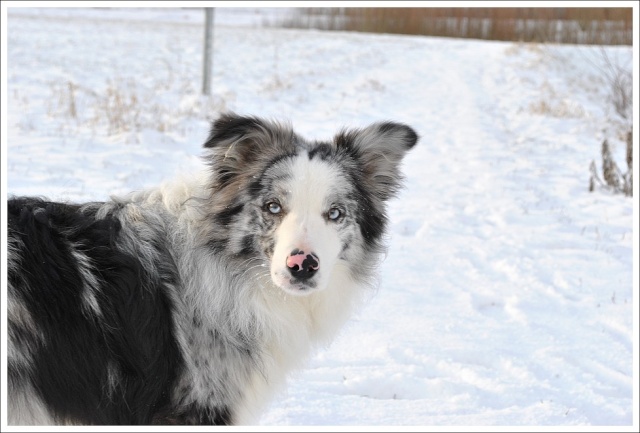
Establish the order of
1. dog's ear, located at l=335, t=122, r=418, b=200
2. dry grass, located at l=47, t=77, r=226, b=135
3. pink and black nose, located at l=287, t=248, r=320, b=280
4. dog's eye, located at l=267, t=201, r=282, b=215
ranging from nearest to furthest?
pink and black nose, located at l=287, t=248, r=320, b=280
dog's eye, located at l=267, t=201, r=282, b=215
dog's ear, located at l=335, t=122, r=418, b=200
dry grass, located at l=47, t=77, r=226, b=135

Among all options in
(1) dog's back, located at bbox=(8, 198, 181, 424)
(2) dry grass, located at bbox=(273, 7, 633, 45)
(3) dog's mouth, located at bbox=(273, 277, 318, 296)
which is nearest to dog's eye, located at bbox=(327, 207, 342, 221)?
(3) dog's mouth, located at bbox=(273, 277, 318, 296)

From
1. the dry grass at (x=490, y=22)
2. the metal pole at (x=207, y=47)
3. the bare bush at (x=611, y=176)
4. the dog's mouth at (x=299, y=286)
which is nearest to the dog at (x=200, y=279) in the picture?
the dog's mouth at (x=299, y=286)

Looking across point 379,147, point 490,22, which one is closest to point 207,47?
point 379,147

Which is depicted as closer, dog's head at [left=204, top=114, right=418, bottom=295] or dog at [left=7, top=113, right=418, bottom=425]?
dog at [left=7, top=113, right=418, bottom=425]

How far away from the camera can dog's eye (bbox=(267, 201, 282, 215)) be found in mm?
3348

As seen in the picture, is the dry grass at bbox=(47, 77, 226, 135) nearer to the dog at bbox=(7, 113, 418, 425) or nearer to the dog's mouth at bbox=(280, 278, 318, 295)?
the dog at bbox=(7, 113, 418, 425)

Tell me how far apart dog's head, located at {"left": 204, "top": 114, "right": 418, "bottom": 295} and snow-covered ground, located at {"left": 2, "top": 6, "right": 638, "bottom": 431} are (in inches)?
41.9

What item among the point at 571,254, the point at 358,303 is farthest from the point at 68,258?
the point at 571,254

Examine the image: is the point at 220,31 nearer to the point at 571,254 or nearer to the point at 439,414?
the point at 571,254

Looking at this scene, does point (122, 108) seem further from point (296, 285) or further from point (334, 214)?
point (296, 285)

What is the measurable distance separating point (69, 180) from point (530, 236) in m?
4.82

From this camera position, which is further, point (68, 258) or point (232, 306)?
point (232, 306)

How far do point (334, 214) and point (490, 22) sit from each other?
2453 cm

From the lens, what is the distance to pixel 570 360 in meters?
4.91
